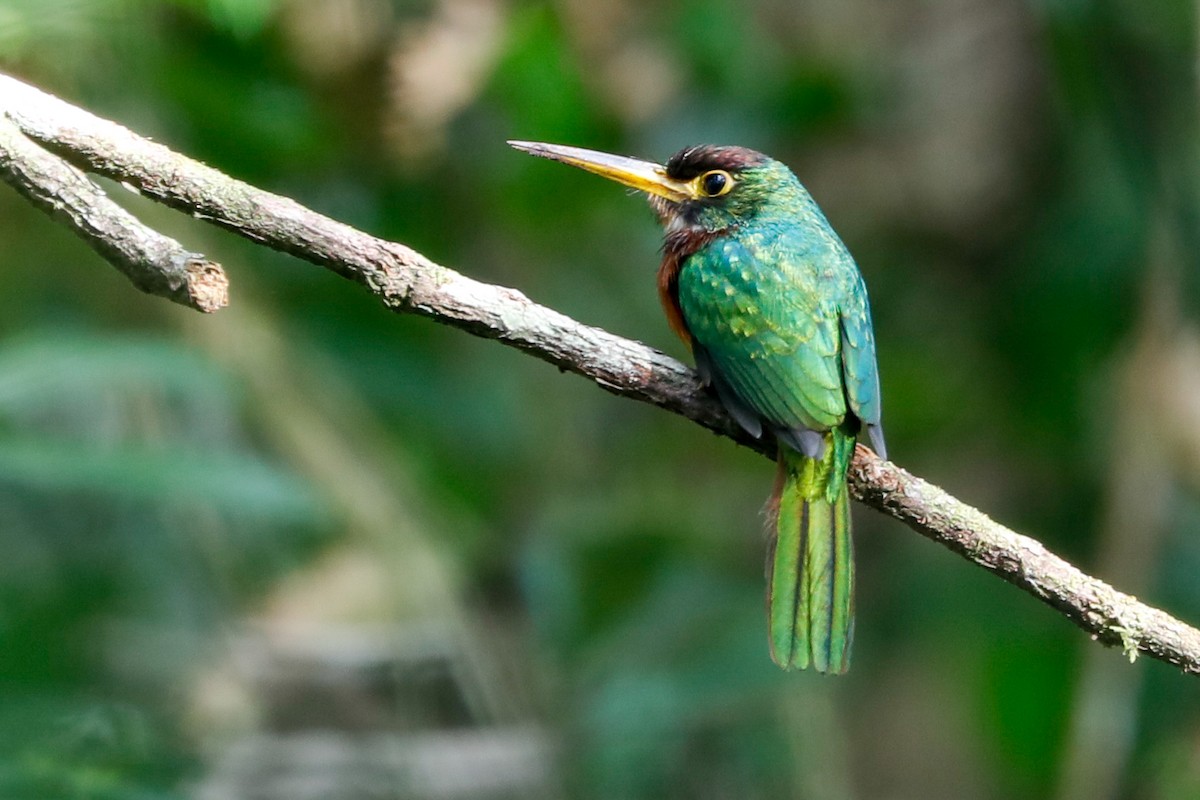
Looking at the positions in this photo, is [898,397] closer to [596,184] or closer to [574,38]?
[596,184]

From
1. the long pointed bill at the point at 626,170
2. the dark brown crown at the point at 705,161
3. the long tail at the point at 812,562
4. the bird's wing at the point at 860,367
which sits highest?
the dark brown crown at the point at 705,161

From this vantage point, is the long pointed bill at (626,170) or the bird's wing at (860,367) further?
the long pointed bill at (626,170)

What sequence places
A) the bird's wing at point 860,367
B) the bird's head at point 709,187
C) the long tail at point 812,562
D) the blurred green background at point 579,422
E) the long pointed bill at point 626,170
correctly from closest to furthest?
the long tail at point 812,562, the bird's wing at point 860,367, the long pointed bill at point 626,170, the bird's head at point 709,187, the blurred green background at point 579,422

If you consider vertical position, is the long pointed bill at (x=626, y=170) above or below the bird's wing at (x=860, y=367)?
above

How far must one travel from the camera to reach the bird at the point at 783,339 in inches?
88.9

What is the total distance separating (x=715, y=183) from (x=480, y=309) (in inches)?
45.1

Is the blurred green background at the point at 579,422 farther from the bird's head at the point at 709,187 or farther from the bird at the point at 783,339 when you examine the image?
the bird at the point at 783,339

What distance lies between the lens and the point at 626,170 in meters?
2.80

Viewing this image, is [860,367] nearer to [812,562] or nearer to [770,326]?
[770,326]

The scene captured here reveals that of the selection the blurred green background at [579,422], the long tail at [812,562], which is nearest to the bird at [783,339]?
the long tail at [812,562]

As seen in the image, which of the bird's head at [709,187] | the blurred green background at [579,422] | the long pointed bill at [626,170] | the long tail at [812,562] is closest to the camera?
the long tail at [812,562]

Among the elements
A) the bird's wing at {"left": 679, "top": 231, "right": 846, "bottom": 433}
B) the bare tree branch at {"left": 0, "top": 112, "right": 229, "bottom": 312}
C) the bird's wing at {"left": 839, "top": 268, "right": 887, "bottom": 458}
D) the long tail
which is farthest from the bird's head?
the bare tree branch at {"left": 0, "top": 112, "right": 229, "bottom": 312}

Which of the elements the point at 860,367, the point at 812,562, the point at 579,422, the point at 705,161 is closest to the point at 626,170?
the point at 705,161

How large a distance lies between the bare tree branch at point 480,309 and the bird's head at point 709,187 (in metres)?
0.87
